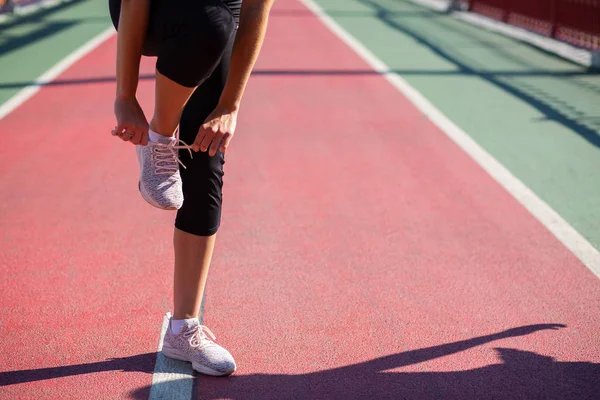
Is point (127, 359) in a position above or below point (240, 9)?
below

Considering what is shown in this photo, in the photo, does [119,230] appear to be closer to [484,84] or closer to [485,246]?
[485,246]

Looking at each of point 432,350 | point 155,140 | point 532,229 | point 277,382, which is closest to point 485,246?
point 532,229

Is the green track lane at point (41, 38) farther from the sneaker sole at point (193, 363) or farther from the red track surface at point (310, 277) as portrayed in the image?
the sneaker sole at point (193, 363)

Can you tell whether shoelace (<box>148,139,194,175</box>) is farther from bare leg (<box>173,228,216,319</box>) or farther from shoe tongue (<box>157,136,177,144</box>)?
bare leg (<box>173,228,216,319</box>)

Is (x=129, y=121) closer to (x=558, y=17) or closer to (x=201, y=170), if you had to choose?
(x=201, y=170)

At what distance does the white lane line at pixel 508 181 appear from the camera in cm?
503

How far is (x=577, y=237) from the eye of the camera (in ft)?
17.2

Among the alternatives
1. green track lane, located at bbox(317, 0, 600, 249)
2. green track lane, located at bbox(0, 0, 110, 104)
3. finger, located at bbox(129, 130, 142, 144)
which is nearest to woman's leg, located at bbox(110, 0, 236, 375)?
finger, located at bbox(129, 130, 142, 144)

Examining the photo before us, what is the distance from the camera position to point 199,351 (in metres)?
3.37

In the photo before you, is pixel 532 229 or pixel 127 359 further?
pixel 532 229

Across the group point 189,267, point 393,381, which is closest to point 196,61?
point 189,267

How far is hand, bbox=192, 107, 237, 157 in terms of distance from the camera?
2953mm

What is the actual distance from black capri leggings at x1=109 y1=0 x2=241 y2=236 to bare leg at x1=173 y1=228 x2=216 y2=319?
7 centimetres

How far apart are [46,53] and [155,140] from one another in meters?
10.6
